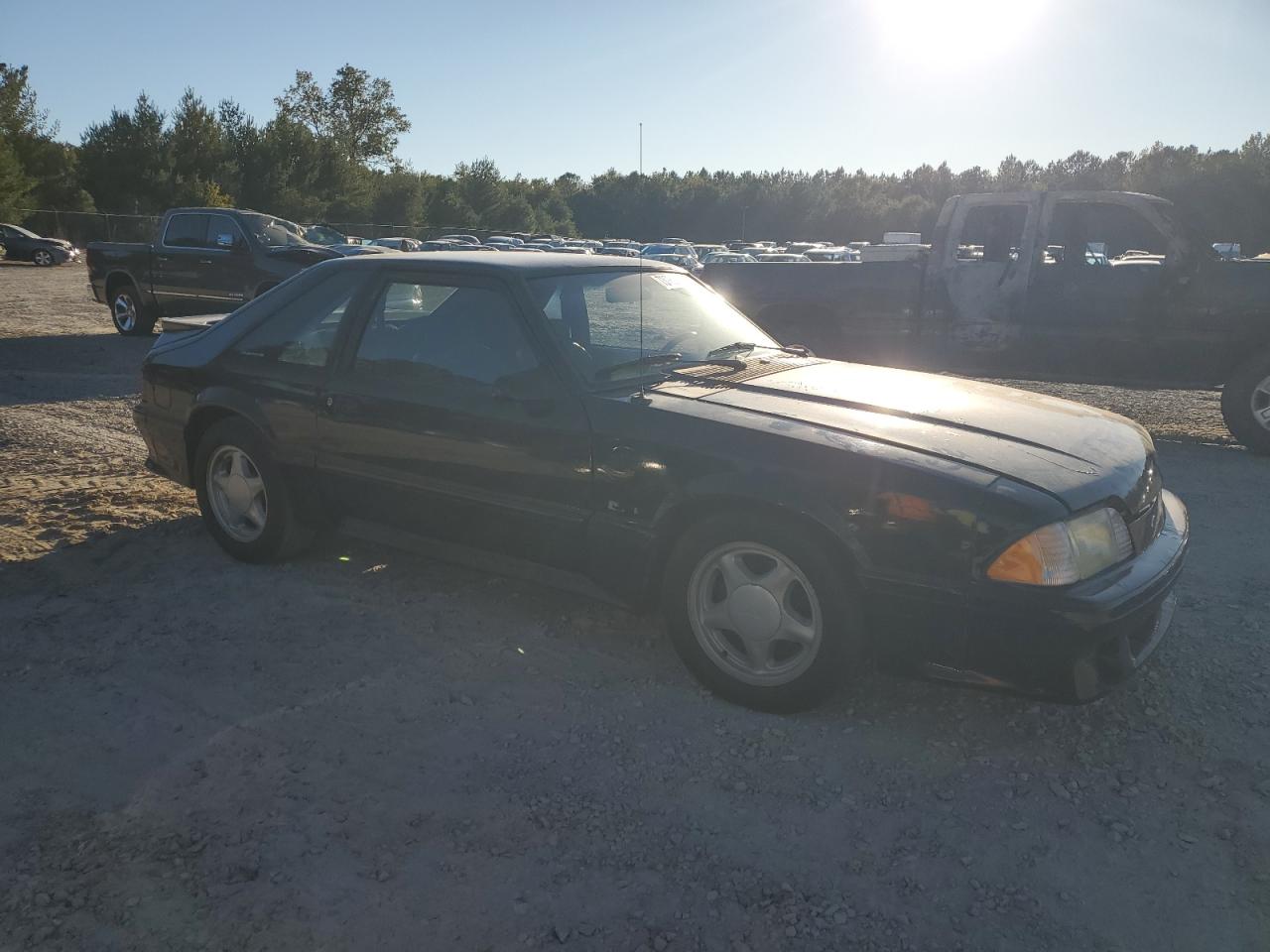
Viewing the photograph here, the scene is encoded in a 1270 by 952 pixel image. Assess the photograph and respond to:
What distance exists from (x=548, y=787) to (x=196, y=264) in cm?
1275

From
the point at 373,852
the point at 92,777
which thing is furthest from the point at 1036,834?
the point at 92,777

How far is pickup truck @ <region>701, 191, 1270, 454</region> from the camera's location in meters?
7.92

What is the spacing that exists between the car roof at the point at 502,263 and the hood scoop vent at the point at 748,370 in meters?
0.66

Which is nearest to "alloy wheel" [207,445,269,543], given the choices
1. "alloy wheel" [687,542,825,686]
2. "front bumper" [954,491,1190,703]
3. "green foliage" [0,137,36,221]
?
"alloy wheel" [687,542,825,686]

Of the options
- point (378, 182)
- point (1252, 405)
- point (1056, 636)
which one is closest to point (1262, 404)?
point (1252, 405)

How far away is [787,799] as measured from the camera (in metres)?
2.89

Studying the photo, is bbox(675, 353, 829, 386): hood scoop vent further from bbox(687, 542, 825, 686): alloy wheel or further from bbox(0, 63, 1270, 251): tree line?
bbox(0, 63, 1270, 251): tree line

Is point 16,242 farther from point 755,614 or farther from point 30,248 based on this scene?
point 755,614

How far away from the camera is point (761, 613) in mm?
3283

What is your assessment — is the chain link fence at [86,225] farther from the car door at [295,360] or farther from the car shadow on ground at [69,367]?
the car door at [295,360]

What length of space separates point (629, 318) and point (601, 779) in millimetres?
1983

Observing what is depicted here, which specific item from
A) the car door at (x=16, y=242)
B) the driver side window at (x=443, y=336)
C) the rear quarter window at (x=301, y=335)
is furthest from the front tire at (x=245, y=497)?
the car door at (x=16, y=242)

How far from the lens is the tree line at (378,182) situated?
48.2 metres

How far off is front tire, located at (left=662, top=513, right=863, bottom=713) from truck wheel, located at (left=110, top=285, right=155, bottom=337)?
13365 mm
